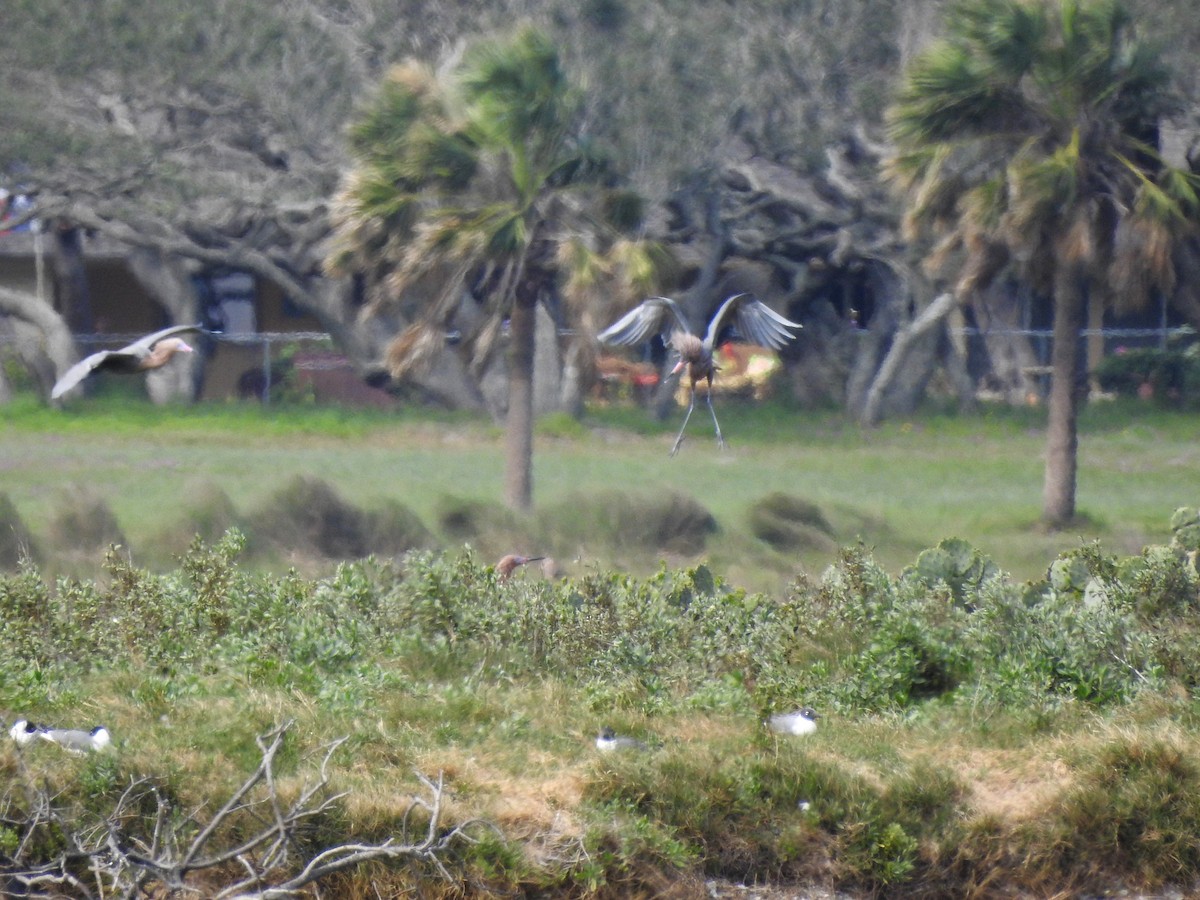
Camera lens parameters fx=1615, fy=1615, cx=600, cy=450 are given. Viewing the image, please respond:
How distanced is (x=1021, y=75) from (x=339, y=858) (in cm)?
1100

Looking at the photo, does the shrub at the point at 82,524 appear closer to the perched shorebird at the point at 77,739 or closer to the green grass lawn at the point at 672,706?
the green grass lawn at the point at 672,706

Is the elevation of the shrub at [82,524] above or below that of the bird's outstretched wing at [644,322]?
below

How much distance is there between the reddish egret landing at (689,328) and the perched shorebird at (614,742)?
250 cm

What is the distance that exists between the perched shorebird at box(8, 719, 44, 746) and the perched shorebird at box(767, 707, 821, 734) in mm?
3310

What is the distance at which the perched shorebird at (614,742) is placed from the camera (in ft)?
24.0

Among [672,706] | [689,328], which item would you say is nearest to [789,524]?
[689,328]

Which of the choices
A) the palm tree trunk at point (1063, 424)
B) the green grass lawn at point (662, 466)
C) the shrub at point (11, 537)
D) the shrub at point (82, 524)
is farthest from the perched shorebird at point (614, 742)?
the palm tree trunk at point (1063, 424)

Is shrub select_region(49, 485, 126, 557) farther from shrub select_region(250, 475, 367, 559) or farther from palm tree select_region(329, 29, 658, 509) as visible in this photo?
palm tree select_region(329, 29, 658, 509)

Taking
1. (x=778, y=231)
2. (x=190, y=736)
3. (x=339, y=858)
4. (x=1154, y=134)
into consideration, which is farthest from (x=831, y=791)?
(x=778, y=231)

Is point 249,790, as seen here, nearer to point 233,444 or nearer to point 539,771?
point 539,771

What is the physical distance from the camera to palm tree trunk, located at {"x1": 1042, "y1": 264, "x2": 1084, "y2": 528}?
52.8ft

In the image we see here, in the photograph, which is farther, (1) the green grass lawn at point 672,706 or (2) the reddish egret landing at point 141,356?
(2) the reddish egret landing at point 141,356

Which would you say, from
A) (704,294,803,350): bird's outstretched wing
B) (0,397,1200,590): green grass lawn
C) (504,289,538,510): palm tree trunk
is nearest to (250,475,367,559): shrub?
(0,397,1200,590): green grass lawn

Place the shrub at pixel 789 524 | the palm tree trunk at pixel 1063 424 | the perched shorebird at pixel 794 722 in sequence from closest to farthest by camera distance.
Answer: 1. the perched shorebird at pixel 794 722
2. the shrub at pixel 789 524
3. the palm tree trunk at pixel 1063 424
